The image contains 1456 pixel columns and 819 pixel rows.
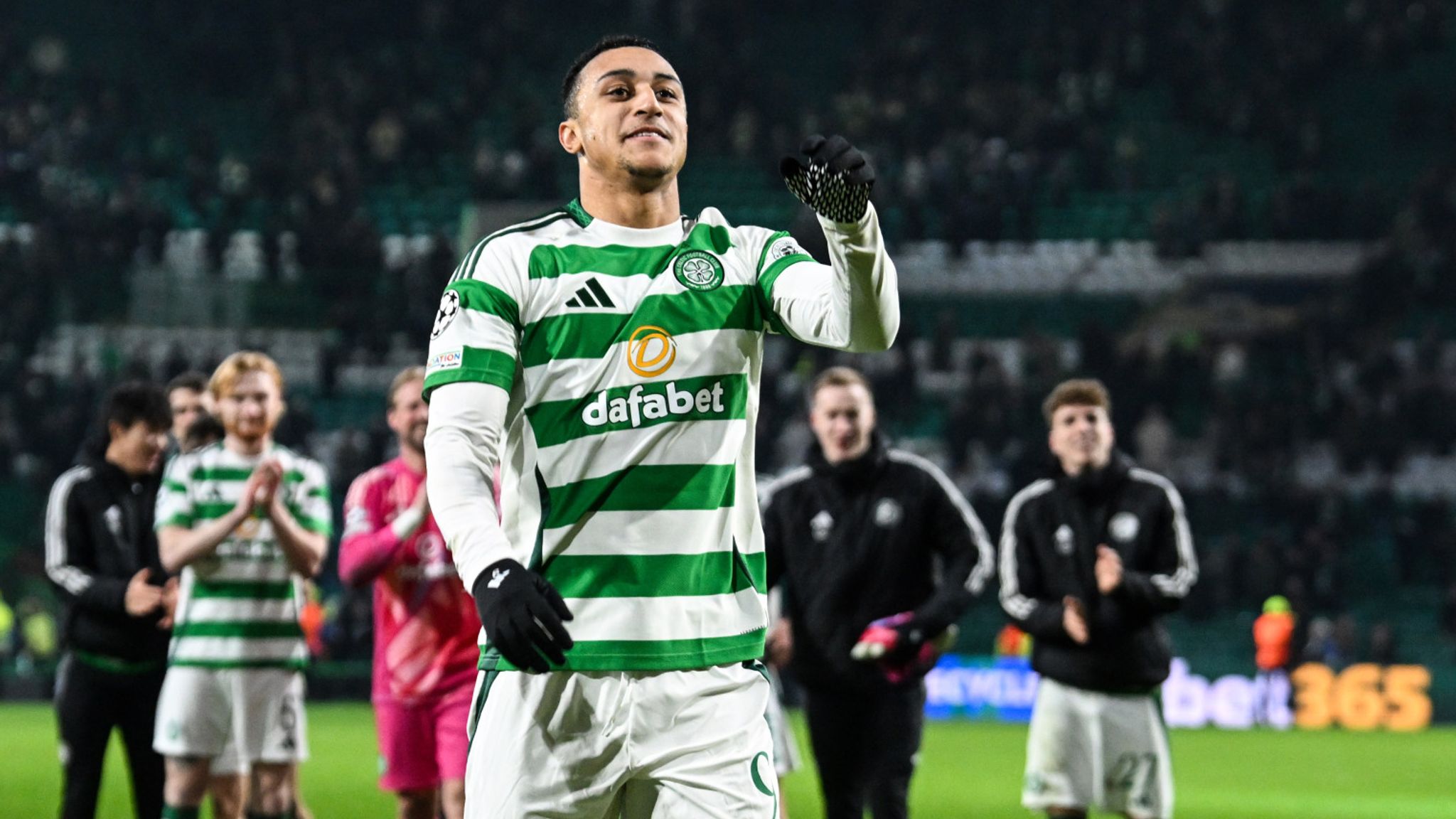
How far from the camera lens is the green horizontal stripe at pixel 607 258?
3305mm

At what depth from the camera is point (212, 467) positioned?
6957mm

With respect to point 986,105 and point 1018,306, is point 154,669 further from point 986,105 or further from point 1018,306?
point 986,105

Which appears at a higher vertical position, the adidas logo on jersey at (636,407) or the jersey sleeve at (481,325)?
the jersey sleeve at (481,325)

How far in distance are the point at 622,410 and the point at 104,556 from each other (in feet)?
14.4

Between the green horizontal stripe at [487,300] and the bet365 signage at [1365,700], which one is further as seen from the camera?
the bet365 signage at [1365,700]

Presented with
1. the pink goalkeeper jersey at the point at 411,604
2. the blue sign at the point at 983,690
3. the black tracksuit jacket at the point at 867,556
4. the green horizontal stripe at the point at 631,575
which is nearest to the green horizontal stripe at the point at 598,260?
the green horizontal stripe at the point at 631,575

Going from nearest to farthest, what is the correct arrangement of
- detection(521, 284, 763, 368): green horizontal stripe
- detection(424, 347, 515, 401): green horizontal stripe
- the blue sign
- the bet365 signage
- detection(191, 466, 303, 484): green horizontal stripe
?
detection(424, 347, 515, 401): green horizontal stripe < detection(521, 284, 763, 368): green horizontal stripe < detection(191, 466, 303, 484): green horizontal stripe < the bet365 signage < the blue sign

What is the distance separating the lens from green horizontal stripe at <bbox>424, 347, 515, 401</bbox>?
10.3 feet

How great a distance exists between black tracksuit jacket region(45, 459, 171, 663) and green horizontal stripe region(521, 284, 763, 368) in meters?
3.96

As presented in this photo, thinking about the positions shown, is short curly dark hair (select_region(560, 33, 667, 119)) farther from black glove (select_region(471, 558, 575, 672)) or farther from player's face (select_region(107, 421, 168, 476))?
player's face (select_region(107, 421, 168, 476))

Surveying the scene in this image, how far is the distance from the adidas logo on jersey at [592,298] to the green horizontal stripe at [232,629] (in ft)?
13.4

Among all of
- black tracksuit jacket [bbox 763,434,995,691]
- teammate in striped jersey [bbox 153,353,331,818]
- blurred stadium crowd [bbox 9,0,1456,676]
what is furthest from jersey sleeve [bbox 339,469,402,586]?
blurred stadium crowd [bbox 9,0,1456,676]

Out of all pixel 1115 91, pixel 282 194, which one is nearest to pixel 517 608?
pixel 282 194

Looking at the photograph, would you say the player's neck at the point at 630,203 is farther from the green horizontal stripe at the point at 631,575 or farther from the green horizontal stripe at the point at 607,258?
the green horizontal stripe at the point at 631,575
